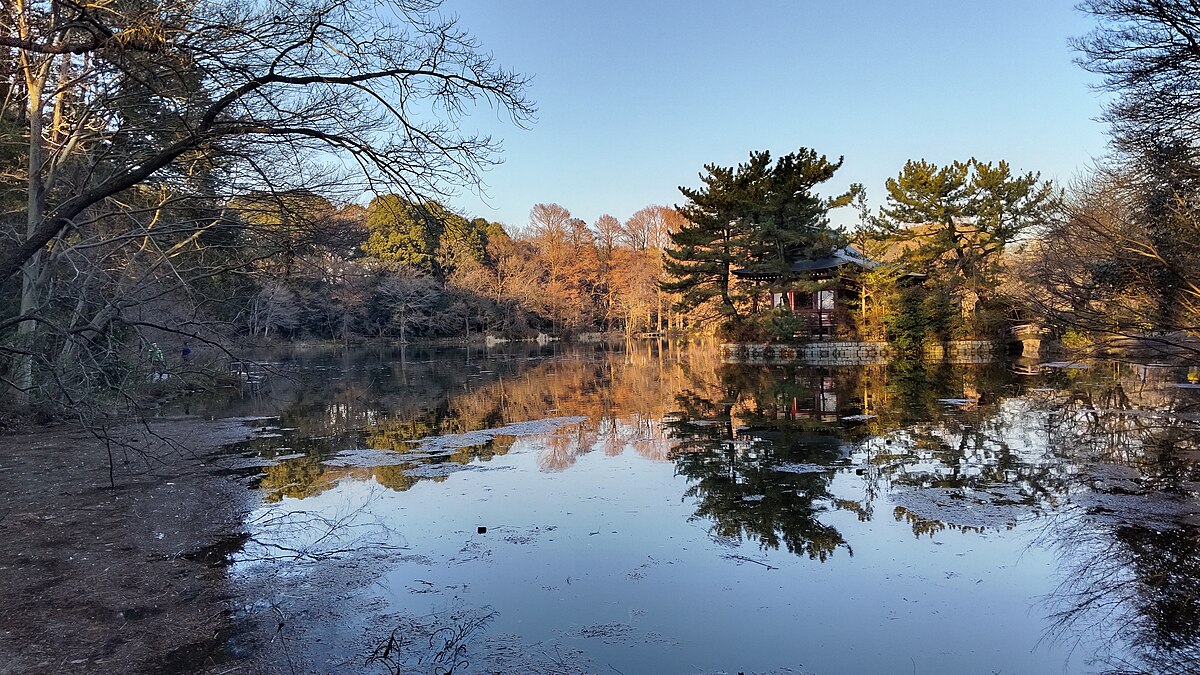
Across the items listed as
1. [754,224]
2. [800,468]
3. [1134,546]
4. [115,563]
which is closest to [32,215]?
[115,563]

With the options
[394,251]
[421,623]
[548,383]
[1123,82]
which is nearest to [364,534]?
[421,623]

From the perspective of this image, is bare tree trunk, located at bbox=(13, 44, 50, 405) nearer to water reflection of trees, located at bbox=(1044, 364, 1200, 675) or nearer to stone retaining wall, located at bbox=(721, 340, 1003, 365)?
water reflection of trees, located at bbox=(1044, 364, 1200, 675)

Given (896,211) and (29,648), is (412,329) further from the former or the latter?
(29,648)

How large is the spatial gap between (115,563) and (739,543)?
4064mm

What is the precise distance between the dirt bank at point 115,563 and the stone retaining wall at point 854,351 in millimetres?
19584

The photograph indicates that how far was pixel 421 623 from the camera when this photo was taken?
3.49m

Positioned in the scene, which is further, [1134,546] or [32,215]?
[32,215]

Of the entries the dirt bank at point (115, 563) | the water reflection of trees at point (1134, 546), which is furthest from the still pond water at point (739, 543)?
the dirt bank at point (115, 563)

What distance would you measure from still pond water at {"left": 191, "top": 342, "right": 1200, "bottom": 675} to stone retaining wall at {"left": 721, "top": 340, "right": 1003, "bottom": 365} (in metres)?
13.1

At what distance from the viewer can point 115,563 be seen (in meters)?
4.27

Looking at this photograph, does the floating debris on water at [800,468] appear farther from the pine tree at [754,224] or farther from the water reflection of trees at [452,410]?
the pine tree at [754,224]

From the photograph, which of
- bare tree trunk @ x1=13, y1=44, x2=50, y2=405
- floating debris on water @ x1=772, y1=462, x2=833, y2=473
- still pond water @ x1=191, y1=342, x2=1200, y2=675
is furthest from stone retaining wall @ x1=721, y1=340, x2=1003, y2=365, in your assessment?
bare tree trunk @ x1=13, y1=44, x2=50, y2=405

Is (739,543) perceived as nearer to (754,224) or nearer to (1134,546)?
(1134,546)

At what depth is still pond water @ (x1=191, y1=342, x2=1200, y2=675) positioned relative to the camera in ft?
10.6
